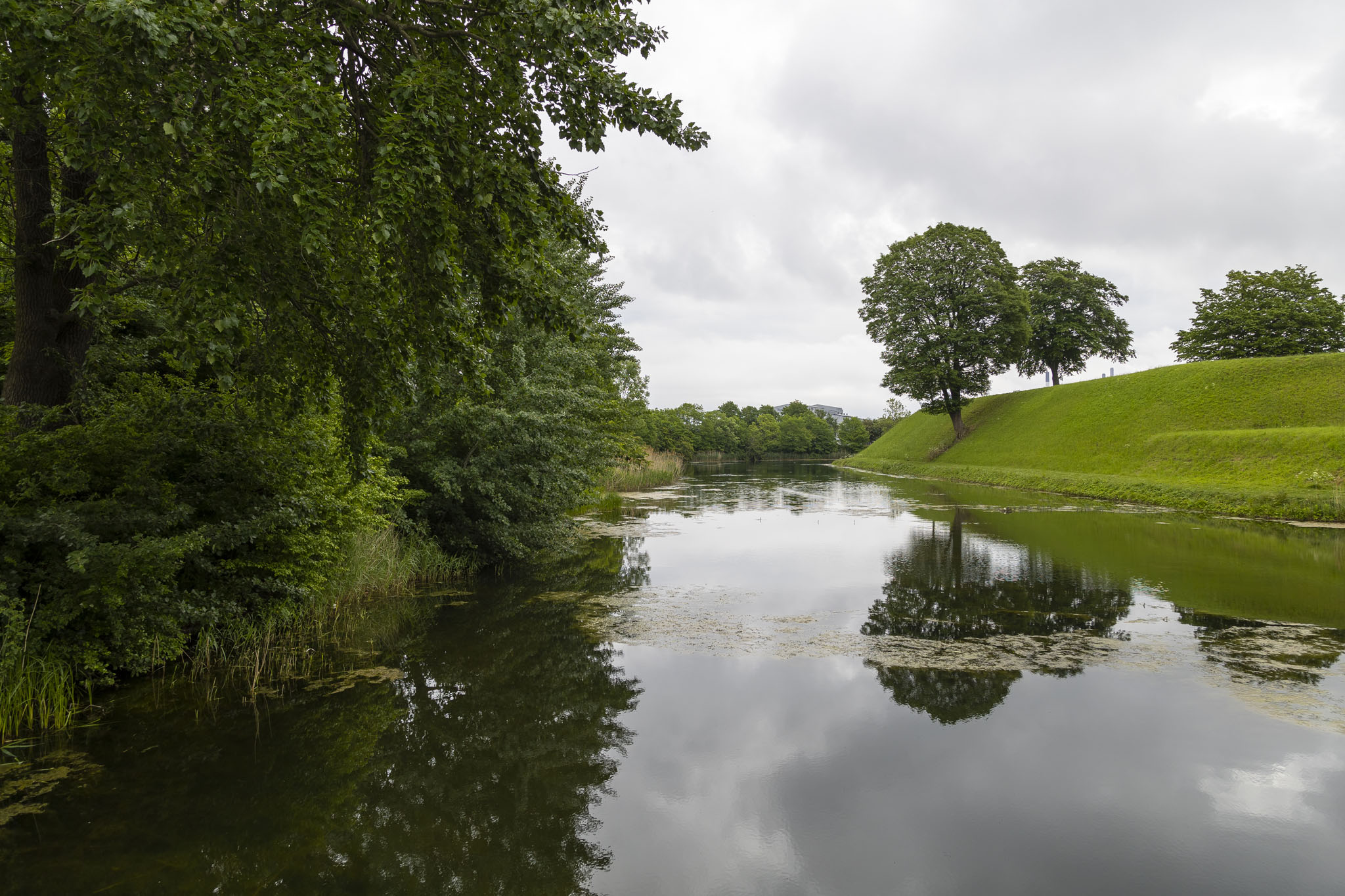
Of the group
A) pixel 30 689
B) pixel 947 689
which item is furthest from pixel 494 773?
pixel 947 689

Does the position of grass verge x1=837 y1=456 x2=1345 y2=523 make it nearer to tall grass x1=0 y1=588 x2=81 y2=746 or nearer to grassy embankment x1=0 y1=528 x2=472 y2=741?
grassy embankment x1=0 y1=528 x2=472 y2=741

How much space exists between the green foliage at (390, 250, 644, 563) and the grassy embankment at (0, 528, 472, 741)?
0.92m

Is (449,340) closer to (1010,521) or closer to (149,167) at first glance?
(149,167)

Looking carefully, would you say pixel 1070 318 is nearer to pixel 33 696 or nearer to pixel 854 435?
pixel 854 435

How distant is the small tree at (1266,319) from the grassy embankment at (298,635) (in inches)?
2182

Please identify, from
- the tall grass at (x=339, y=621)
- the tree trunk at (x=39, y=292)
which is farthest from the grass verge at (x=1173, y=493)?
the tree trunk at (x=39, y=292)

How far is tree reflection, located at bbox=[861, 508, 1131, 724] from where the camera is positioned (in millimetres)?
7668

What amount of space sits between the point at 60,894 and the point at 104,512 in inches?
151

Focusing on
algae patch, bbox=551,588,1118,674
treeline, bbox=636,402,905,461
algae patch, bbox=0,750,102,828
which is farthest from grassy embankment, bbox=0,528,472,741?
treeline, bbox=636,402,905,461

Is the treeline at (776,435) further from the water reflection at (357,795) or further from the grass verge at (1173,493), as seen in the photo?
the water reflection at (357,795)

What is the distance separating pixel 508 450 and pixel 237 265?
8.52m

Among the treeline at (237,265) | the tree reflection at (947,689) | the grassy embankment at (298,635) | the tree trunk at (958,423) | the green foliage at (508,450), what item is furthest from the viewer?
the tree trunk at (958,423)

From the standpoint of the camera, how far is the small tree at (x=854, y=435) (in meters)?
114

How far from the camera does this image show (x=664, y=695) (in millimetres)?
7820
